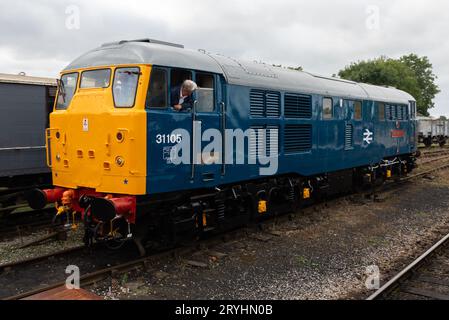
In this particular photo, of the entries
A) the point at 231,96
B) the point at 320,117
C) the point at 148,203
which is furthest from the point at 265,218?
the point at 148,203

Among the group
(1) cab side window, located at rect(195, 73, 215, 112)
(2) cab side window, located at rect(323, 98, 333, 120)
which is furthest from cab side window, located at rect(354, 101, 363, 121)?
(1) cab side window, located at rect(195, 73, 215, 112)

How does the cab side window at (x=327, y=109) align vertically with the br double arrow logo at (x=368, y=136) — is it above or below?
above

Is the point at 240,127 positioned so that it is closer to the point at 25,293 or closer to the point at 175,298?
the point at 175,298

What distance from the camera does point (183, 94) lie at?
7574 millimetres

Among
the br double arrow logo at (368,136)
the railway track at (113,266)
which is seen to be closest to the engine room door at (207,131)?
the railway track at (113,266)

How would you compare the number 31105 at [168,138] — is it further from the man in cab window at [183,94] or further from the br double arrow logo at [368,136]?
the br double arrow logo at [368,136]

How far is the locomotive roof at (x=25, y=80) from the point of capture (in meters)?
10.7

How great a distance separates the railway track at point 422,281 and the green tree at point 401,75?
5833 cm

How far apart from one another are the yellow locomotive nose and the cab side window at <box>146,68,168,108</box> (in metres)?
0.12

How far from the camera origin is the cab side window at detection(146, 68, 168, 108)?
7.10 meters

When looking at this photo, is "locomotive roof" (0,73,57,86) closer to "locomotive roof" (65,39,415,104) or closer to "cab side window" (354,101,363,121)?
"locomotive roof" (65,39,415,104)

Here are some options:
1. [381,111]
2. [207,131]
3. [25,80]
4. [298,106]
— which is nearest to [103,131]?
[207,131]

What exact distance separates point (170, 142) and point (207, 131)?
3.19ft

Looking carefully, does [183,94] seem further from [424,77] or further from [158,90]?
[424,77]
